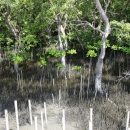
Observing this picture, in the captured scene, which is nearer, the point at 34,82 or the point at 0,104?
the point at 0,104

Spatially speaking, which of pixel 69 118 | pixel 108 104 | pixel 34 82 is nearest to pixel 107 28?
pixel 108 104

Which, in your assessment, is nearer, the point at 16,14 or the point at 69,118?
the point at 69,118

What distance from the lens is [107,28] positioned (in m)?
7.36

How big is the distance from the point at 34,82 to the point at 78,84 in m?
1.84

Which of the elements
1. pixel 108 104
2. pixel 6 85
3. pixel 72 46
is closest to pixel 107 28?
pixel 108 104

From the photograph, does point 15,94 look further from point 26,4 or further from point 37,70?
point 26,4

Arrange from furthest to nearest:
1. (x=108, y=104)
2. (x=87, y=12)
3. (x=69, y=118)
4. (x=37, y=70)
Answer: (x=37, y=70), (x=87, y=12), (x=108, y=104), (x=69, y=118)

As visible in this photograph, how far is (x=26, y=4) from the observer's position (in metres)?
9.93

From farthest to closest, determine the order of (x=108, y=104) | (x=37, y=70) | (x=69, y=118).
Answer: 1. (x=37, y=70)
2. (x=108, y=104)
3. (x=69, y=118)

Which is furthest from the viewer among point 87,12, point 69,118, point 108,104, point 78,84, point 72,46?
point 72,46

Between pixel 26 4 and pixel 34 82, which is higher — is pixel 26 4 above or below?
above

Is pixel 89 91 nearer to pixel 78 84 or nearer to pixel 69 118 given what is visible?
pixel 78 84

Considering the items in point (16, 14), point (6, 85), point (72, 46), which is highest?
point (16, 14)

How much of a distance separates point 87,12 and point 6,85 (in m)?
4.56
